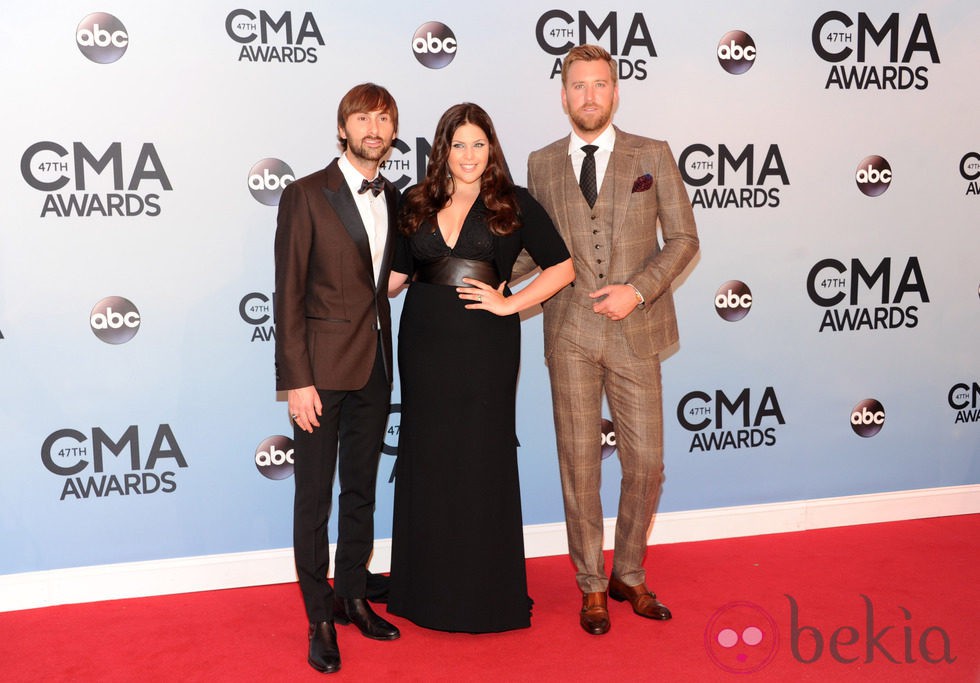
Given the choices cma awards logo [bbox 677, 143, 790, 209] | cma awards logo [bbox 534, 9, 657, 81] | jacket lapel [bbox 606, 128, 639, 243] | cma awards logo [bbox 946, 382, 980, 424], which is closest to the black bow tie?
jacket lapel [bbox 606, 128, 639, 243]

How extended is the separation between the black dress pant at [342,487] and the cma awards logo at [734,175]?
1.81m

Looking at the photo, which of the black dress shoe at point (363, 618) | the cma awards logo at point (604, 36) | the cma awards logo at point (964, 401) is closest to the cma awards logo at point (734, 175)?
the cma awards logo at point (604, 36)

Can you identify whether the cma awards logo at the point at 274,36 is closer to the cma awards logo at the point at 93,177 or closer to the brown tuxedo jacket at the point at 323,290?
the cma awards logo at the point at 93,177

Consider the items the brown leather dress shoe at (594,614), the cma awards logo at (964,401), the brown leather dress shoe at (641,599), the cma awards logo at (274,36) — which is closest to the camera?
the brown leather dress shoe at (594,614)

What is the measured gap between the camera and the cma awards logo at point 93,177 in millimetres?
3584

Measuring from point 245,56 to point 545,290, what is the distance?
5.17 ft

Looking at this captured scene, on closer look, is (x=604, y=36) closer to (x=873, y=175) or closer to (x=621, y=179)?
(x=621, y=179)

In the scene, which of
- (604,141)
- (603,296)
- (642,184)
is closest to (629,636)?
(603,296)

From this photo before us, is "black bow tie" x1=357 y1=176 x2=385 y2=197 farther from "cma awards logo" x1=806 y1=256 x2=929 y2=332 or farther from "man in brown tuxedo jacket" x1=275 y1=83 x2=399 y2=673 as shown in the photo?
"cma awards logo" x1=806 y1=256 x2=929 y2=332

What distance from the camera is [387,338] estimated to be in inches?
131

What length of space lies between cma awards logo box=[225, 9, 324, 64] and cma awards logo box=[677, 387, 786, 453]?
7.47ft

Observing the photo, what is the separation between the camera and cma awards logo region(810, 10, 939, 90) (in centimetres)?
428

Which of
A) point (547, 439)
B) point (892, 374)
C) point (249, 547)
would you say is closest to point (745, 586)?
point (547, 439)

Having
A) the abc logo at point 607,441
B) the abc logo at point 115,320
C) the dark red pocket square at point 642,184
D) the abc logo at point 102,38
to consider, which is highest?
the abc logo at point 102,38
